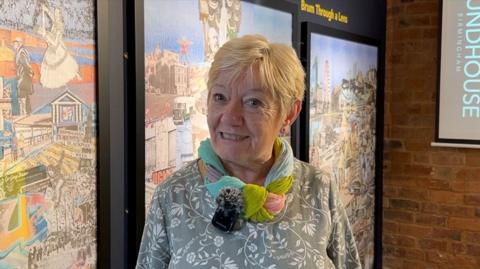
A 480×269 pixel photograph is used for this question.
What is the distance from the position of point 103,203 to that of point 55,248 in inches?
9.1

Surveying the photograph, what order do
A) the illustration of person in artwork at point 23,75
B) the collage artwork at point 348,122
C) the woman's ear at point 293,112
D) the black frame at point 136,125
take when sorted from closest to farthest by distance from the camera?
the woman's ear at point 293,112, the illustration of person in artwork at point 23,75, the black frame at point 136,125, the collage artwork at point 348,122

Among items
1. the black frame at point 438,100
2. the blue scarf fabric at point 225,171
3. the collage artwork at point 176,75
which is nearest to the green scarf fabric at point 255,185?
the blue scarf fabric at point 225,171

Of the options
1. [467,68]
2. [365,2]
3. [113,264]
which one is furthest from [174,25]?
[467,68]

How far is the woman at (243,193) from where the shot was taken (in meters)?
1.28

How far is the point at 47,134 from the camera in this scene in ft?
5.32

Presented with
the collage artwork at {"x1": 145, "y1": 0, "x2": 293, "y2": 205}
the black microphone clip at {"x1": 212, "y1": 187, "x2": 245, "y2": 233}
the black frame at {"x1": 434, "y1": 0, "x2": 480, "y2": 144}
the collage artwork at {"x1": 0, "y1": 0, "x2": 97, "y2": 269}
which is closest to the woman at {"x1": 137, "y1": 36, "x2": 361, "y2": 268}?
the black microphone clip at {"x1": 212, "y1": 187, "x2": 245, "y2": 233}

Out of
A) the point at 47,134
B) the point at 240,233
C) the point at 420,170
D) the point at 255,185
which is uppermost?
the point at 47,134

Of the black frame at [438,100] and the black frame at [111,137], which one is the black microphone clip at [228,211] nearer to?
the black frame at [111,137]

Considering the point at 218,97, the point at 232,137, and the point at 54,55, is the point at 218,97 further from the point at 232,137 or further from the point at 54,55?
the point at 54,55

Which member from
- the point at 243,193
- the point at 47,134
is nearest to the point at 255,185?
the point at 243,193

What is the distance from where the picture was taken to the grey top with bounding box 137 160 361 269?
1272 mm

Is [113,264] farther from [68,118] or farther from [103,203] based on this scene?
[68,118]

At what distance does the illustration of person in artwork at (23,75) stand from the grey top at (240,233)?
0.50 meters

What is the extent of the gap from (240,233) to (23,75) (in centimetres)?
78
